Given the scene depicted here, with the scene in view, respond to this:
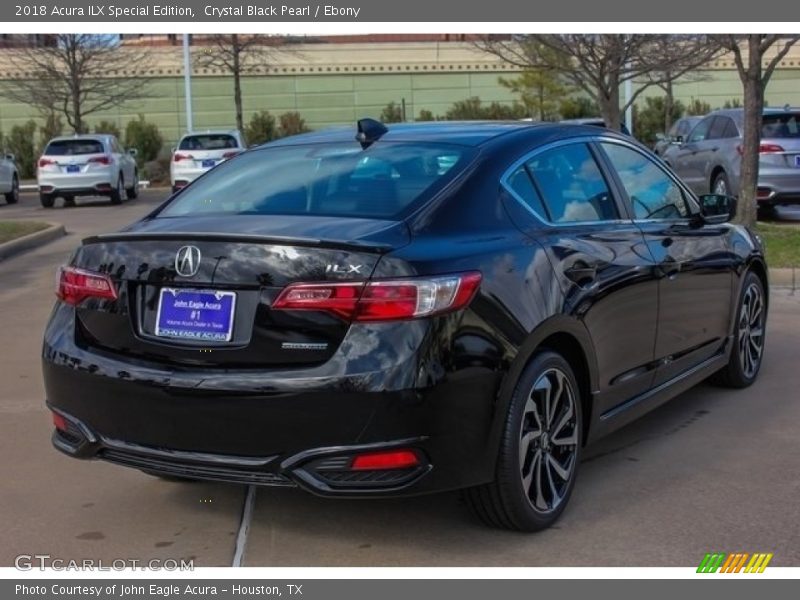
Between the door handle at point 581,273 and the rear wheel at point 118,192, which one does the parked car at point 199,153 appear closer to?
the rear wheel at point 118,192

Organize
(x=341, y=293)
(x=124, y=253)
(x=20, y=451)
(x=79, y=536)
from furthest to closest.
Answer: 1. (x=20, y=451)
2. (x=79, y=536)
3. (x=124, y=253)
4. (x=341, y=293)

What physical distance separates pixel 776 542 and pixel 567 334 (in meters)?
1.16

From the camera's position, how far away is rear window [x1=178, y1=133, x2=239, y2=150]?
23.5 m

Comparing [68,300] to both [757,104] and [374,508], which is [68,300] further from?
[757,104]

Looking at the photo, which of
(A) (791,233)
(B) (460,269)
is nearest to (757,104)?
(A) (791,233)

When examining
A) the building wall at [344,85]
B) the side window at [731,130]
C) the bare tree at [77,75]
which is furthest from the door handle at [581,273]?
the building wall at [344,85]

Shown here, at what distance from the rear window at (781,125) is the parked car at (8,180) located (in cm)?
1684

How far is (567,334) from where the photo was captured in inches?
171

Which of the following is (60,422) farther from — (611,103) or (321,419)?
(611,103)

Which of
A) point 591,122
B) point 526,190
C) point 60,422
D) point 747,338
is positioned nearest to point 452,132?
point 526,190

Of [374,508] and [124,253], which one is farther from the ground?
[124,253]

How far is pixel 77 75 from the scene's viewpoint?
3077cm

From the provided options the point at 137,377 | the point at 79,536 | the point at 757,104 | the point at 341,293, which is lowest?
the point at 79,536

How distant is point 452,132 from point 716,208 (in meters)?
2.00
